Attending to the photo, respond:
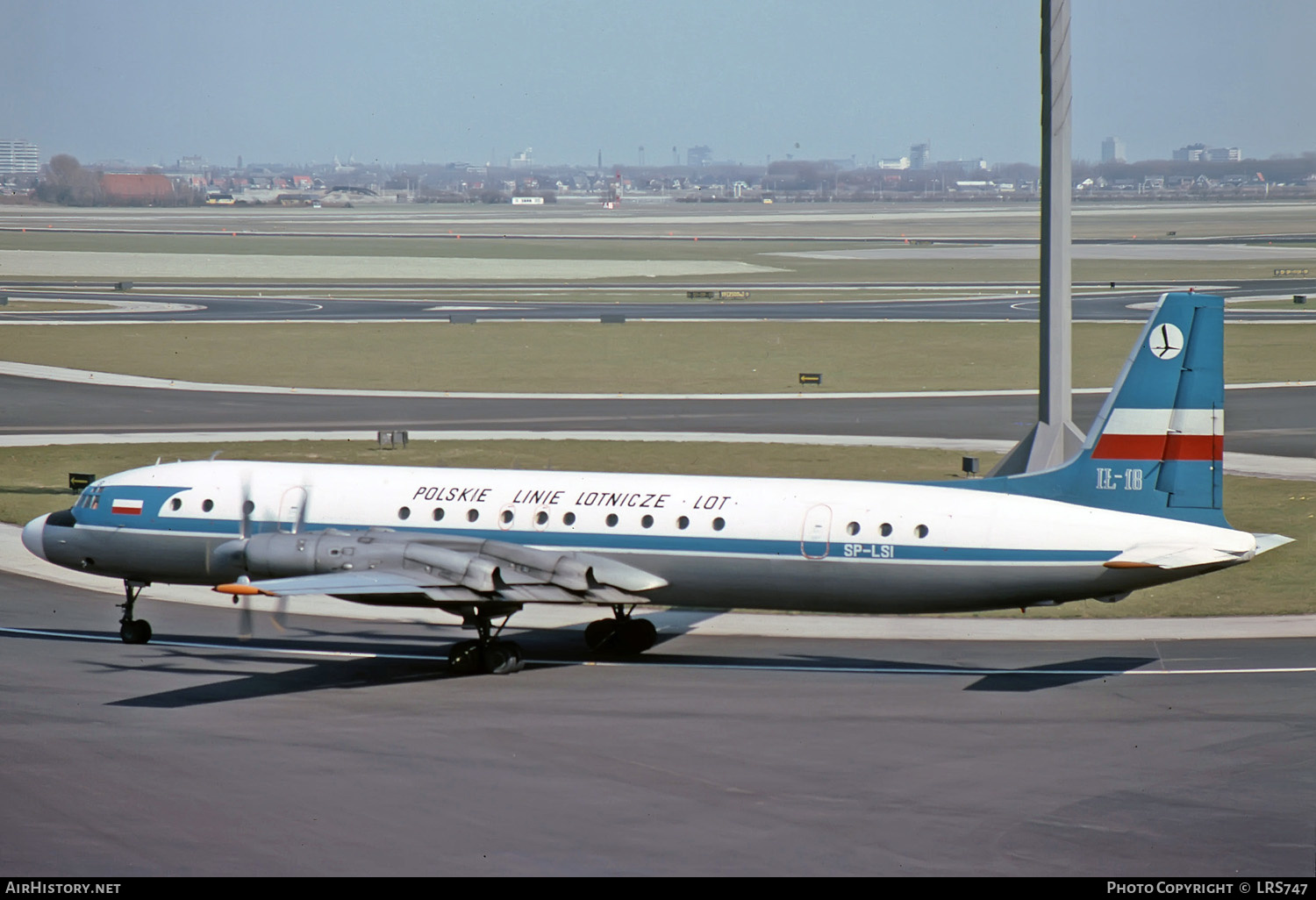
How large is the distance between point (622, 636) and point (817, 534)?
4832 mm

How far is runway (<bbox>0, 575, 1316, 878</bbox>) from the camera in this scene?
1850 cm

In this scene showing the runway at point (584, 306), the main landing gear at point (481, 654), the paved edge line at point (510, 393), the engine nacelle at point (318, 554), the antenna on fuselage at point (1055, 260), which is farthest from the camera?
the runway at point (584, 306)

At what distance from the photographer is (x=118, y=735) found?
78.1ft

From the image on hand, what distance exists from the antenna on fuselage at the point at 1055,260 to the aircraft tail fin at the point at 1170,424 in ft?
32.6

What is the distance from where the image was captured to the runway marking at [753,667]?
2784cm

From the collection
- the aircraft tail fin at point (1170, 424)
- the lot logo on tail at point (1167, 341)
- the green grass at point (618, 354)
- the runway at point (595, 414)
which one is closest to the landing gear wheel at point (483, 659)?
the aircraft tail fin at point (1170, 424)

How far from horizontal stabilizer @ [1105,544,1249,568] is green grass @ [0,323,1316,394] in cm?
4546

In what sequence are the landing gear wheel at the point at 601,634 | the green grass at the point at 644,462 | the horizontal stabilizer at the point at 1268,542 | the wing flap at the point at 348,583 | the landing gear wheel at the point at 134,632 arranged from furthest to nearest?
1. the green grass at the point at 644,462
2. the landing gear wheel at the point at 134,632
3. the landing gear wheel at the point at 601,634
4. the wing flap at the point at 348,583
5. the horizontal stabilizer at the point at 1268,542

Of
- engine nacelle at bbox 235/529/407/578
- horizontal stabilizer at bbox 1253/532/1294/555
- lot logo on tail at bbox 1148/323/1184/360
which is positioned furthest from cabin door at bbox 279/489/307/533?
horizontal stabilizer at bbox 1253/532/1294/555

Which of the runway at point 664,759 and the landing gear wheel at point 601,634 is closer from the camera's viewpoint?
the runway at point 664,759

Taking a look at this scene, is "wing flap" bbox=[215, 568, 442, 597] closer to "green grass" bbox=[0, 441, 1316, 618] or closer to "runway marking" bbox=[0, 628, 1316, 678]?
"runway marking" bbox=[0, 628, 1316, 678]

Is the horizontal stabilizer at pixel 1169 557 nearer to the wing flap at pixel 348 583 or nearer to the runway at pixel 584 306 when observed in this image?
the wing flap at pixel 348 583

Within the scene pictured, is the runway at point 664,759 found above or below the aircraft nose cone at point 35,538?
below
